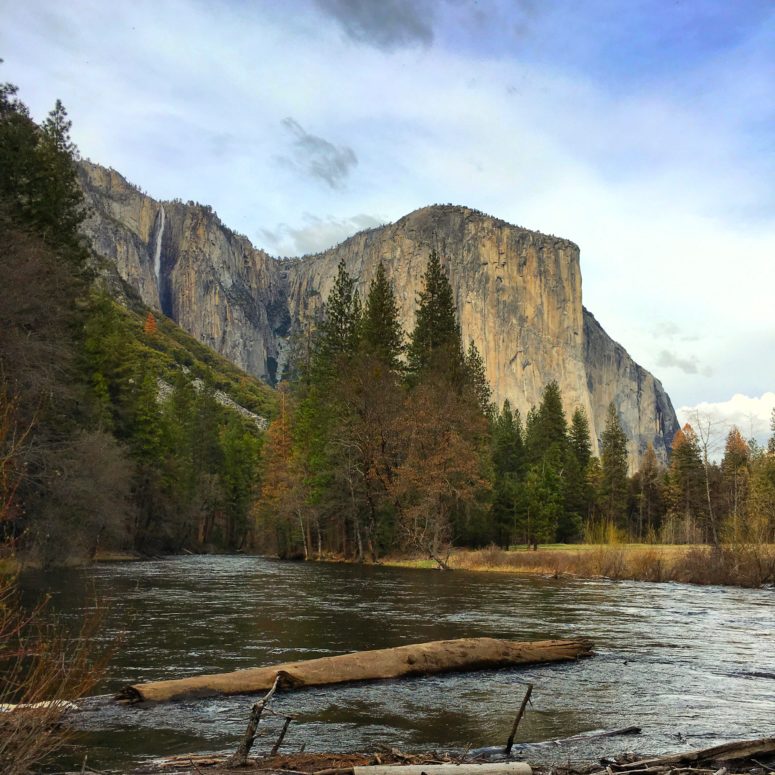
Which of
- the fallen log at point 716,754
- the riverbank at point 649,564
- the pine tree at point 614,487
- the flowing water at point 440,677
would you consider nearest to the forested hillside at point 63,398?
the flowing water at point 440,677

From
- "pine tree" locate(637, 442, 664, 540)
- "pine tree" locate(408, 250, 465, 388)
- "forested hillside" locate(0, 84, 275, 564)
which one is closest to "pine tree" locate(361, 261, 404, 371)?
"pine tree" locate(408, 250, 465, 388)

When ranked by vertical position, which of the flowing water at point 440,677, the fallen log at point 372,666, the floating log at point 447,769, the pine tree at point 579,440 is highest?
the pine tree at point 579,440

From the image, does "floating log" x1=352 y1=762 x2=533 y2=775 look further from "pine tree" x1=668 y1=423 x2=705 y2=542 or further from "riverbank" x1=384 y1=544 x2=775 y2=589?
"pine tree" x1=668 y1=423 x2=705 y2=542

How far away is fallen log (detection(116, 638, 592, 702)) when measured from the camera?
966 centimetres

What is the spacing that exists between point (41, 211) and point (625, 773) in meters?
31.0

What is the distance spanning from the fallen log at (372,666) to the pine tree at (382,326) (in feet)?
146

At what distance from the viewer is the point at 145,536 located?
5909 centimetres

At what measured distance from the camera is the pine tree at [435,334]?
→ 5934 cm

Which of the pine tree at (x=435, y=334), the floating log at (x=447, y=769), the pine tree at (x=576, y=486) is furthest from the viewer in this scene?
the pine tree at (x=576, y=486)

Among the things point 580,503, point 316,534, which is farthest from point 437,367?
point 580,503

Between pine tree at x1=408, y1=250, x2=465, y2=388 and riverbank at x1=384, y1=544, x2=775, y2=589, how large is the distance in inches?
753

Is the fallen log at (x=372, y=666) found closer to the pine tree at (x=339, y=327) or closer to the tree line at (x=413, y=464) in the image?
the tree line at (x=413, y=464)

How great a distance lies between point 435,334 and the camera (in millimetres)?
62469

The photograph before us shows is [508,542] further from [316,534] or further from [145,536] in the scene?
[145,536]
